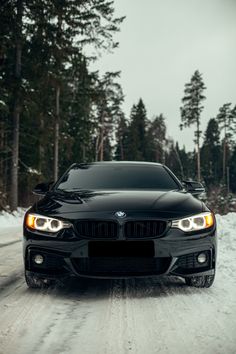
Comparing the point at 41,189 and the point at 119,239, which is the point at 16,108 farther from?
the point at 119,239

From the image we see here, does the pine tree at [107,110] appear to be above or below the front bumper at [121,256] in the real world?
above

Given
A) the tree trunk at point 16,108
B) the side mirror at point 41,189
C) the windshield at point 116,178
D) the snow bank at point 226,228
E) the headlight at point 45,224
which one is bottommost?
the snow bank at point 226,228

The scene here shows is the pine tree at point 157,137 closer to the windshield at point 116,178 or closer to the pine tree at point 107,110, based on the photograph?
the pine tree at point 107,110

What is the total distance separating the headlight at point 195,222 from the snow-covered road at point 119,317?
628 mm

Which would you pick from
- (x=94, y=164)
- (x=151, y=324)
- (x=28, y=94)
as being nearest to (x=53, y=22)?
(x=28, y=94)

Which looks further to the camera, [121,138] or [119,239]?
[121,138]

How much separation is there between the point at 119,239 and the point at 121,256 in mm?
149

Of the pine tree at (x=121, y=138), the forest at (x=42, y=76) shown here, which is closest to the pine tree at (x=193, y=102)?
the pine tree at (x=121, y=138)

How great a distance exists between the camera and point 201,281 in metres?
4.19

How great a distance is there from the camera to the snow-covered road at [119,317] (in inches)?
106

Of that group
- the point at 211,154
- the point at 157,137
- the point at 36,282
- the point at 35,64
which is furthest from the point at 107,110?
the point at 36,282

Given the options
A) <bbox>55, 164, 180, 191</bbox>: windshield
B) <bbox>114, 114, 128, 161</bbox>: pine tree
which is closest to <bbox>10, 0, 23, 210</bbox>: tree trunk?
<bbox>55, 164, 180, 191</bbox>: windshield

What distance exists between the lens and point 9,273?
5207 mm

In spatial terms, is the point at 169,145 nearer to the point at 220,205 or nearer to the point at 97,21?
the point at 97,21
